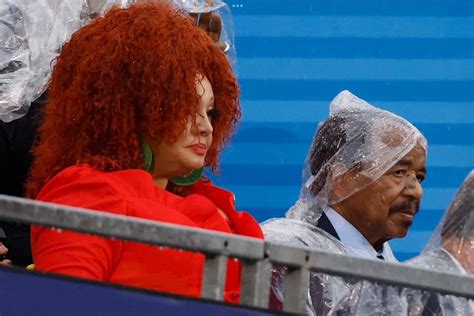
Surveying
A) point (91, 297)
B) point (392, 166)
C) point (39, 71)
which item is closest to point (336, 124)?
point (392, 166)

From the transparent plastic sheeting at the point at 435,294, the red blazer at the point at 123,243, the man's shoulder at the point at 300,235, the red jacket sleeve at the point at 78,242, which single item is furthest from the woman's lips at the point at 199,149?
the man's shoulder at the point at 300,235

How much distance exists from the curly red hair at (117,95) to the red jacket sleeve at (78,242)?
0.13 metres

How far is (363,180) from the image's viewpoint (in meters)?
3.65

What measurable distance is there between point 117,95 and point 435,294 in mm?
737

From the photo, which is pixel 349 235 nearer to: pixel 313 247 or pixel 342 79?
pixel 313 247

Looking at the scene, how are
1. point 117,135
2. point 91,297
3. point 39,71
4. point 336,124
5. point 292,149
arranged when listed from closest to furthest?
point 91,297, point 117,135, point 39,71, point 336,124, point 292,149

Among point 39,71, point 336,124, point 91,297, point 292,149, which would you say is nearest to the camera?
point 91,297

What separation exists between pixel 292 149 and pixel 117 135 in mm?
2050

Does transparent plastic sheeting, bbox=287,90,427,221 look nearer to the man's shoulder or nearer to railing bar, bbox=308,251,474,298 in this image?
the man's shoulder

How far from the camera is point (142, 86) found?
2668 millimetres

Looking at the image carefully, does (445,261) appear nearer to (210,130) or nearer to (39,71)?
(210,130)

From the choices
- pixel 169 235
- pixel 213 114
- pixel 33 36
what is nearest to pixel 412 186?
pixel 213 114

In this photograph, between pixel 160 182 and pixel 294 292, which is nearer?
pixel 294 292

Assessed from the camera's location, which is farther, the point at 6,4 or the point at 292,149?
the point at 292,149
